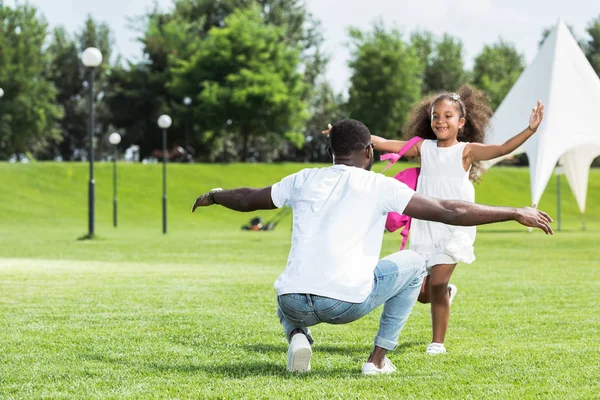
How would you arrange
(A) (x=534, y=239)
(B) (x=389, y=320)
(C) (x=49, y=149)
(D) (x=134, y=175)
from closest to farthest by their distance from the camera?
(B) (x=389, y=320), (A) (x=534, y=239), (D) (x=134, y=175), (C) (x=49, y=149)

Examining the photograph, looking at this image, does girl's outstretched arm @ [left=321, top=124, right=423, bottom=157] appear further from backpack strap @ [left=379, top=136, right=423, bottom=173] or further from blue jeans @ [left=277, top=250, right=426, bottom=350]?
blue jeans @ [left=277, top=250, right=426, bottom=350]

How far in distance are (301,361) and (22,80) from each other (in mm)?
58195

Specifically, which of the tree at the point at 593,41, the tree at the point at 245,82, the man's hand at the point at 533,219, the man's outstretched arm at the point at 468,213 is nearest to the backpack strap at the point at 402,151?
the man's outstretched arm at the point at 468,213

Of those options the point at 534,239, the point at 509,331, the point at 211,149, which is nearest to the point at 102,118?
the point at 211,149

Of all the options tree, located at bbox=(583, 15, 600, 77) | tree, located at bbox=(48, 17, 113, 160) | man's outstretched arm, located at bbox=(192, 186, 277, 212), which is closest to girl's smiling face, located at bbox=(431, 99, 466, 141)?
man's outstretched arm, located at bbox=(192, 186, 277, 212)

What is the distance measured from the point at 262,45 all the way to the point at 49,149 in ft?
75.5

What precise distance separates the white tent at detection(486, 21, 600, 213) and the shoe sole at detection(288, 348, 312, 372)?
15314 millimetres

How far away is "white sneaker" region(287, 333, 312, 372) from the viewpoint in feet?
15.3

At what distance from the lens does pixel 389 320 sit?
16.0 ft

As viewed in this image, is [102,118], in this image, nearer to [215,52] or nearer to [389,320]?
[215,52]

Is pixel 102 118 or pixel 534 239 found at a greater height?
pixel 102 118

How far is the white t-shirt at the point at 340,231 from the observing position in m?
4.40

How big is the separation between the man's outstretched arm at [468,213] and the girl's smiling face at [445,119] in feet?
6.06

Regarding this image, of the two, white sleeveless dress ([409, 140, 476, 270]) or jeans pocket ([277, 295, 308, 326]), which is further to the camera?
white sleeveless dress ([409, 140, 476, 270])
